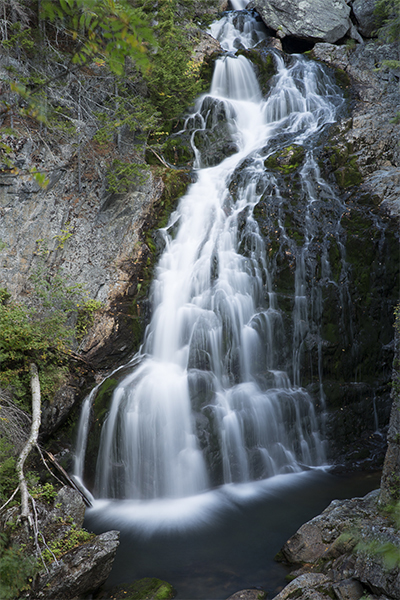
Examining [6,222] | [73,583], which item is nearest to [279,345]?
[73,583]

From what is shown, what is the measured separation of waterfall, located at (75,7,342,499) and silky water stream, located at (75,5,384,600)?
24mm

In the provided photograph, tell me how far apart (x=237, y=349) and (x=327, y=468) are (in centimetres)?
291

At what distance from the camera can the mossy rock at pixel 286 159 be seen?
11056 mm

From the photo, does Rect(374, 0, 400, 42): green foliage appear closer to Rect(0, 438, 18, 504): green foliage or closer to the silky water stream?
the silky water stream

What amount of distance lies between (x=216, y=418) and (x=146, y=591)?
315 cm

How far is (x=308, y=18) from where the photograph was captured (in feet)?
56.9

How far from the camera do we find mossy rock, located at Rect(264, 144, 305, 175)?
11.1 metres

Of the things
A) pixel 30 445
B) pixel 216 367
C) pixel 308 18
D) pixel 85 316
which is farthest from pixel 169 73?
pixel 30 445

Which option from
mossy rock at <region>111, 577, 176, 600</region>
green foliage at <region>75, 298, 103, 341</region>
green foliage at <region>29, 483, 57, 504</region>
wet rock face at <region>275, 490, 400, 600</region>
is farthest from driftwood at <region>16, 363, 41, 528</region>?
wet rock face at <region>275, 490, 400, 600</region>

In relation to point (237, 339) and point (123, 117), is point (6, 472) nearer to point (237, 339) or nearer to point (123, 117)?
point (237, 339)

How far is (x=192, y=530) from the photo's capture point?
5.93m

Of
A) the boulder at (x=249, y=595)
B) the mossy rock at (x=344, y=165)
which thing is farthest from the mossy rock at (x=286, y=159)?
the boulder at (x=249, y=595)

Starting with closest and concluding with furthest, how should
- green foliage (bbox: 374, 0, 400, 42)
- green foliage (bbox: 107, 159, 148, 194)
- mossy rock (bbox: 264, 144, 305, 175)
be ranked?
green foliage (bbox: 107, 159, 148, 194)
mossy rock (bbox: 264, 144, 305, 175)
green foliage (bbox: 374, 0, 400, 42)

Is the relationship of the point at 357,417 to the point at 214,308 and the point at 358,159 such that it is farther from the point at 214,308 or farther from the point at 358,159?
the point at 358,159
